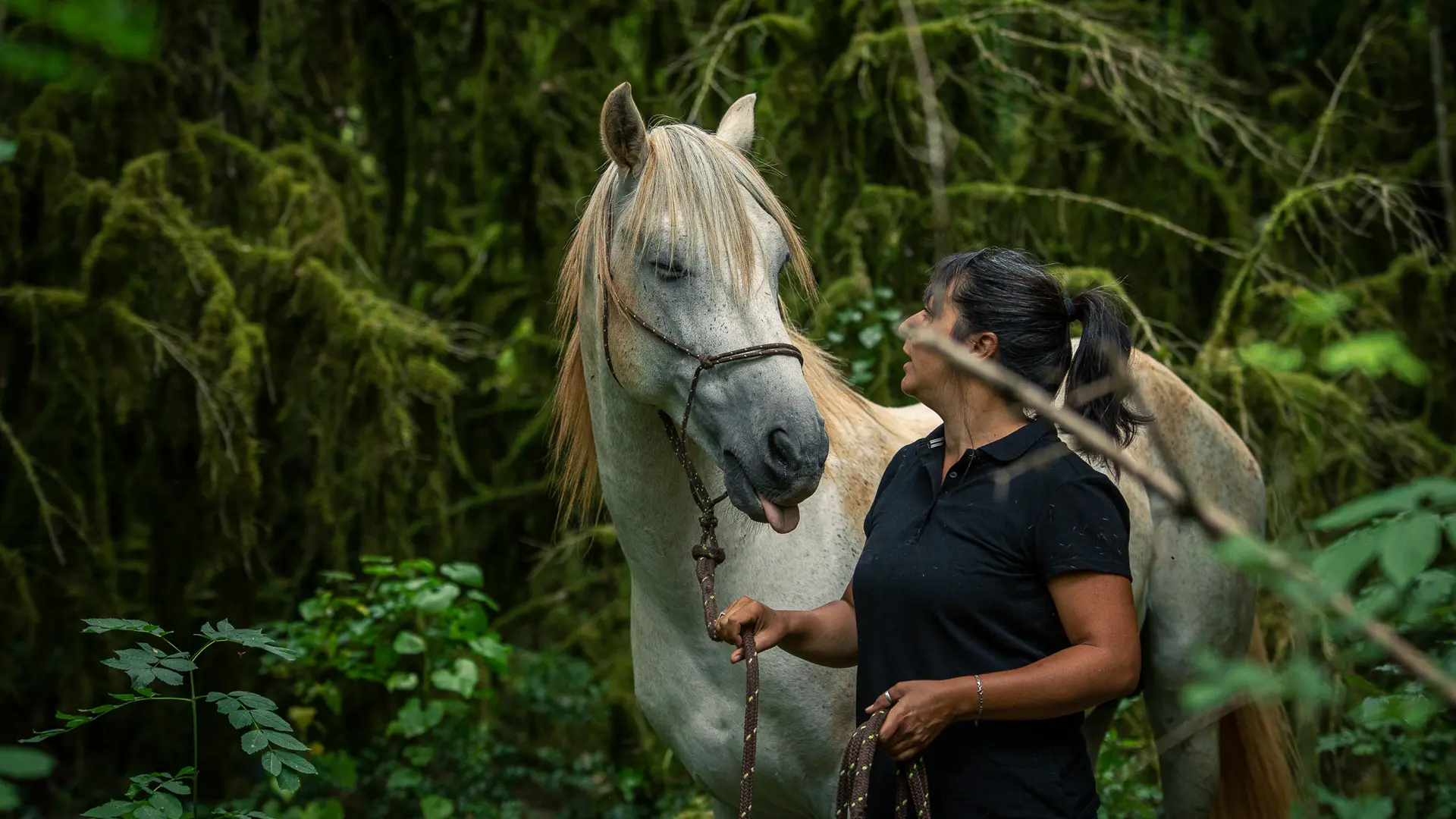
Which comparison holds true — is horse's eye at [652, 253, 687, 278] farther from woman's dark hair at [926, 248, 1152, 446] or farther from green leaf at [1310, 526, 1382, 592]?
green leaf at [1310, 526, 1382, 592]

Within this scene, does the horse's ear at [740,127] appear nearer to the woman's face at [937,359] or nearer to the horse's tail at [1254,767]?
the woman's face at [937,359]

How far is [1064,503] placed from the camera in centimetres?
178

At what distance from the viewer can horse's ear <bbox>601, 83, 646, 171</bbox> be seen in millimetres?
2160

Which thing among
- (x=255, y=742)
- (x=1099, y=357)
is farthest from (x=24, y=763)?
(x=1099, y=357)

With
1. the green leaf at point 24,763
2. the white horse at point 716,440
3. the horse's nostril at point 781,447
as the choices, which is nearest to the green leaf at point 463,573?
the white horse at point 716,440

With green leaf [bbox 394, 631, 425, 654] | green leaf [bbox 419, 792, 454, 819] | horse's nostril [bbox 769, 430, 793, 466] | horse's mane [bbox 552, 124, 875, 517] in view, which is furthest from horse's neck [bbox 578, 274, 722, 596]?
green leaf [bbox 419, 792, 454, 819]

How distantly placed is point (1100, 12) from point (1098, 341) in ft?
11.3

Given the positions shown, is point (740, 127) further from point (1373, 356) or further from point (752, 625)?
point (1373, 356)

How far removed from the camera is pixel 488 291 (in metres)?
5.36

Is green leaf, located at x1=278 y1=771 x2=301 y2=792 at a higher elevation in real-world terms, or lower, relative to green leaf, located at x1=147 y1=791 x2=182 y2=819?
higher

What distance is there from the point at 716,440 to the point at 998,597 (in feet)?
1.92

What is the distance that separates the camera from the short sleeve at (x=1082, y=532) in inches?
68.8

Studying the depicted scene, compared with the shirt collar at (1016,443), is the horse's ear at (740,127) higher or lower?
higher

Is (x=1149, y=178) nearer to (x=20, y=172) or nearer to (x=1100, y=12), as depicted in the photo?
(x=1100, y=12)
